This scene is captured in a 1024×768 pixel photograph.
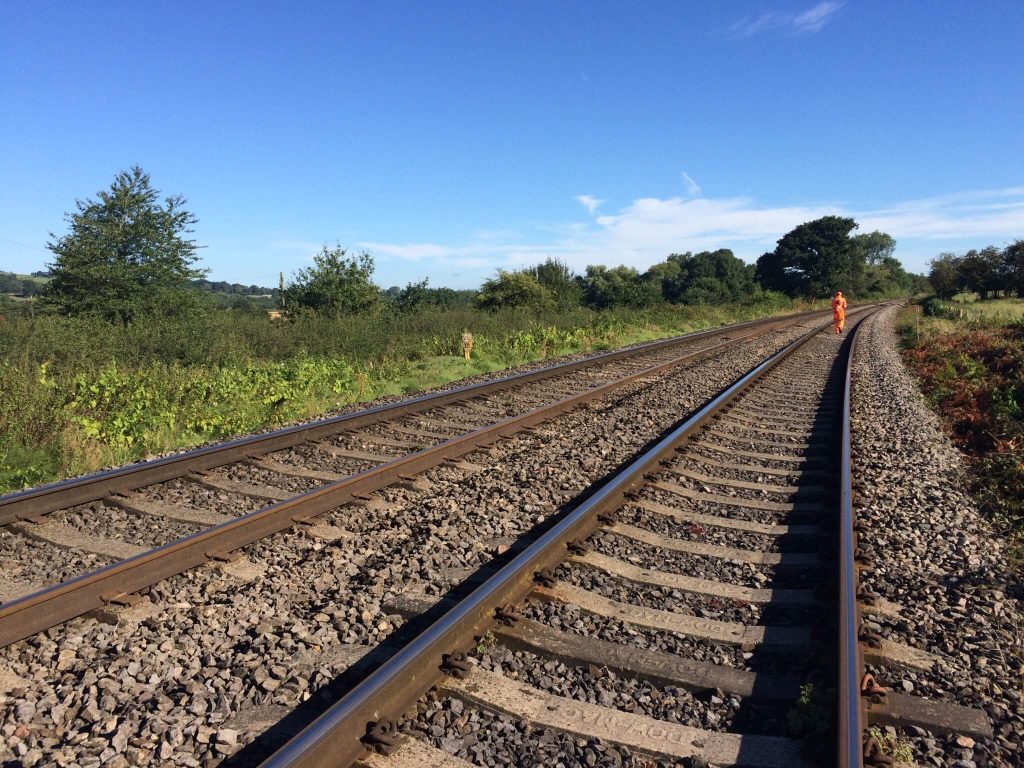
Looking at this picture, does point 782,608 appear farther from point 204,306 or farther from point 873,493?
point 204,306

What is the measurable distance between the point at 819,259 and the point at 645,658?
81.7 meters

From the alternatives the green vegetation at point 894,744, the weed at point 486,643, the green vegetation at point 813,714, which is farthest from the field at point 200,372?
the green vegetation at point 894,744

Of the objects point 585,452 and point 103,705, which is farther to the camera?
point 585,452

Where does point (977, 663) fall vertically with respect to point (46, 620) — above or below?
below

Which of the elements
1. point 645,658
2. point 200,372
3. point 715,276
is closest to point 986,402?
point 645,658

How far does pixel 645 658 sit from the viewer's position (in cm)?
340

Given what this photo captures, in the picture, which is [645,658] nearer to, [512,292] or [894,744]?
[894,744]

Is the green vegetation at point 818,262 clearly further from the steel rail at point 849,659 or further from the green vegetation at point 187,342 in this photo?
the steel rail at point 849,659

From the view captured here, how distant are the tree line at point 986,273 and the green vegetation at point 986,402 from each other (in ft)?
114

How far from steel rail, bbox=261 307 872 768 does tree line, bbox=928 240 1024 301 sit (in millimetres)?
57332

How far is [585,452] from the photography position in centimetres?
760

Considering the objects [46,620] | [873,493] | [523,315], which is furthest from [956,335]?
[46,620]

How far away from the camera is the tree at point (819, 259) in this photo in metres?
76.1

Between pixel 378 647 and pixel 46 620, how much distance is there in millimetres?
1653
